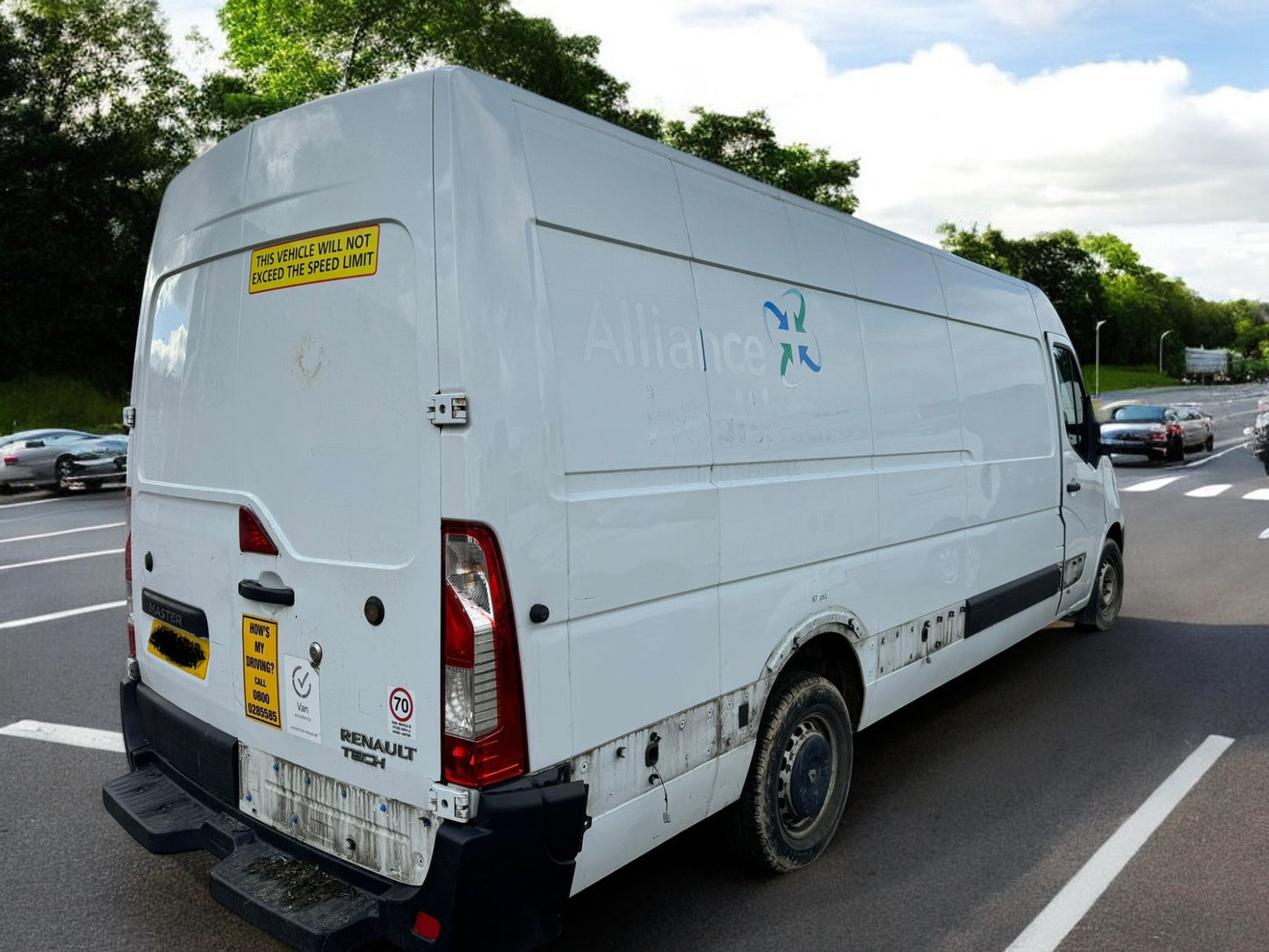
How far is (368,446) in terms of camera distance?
113 inches

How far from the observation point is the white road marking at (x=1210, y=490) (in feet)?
59.7

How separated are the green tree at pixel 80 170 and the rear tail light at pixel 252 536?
125ft

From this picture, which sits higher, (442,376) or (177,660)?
(442,376)

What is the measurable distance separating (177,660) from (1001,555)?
416 cm

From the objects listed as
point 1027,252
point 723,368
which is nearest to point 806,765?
point 723,368

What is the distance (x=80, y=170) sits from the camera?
37.8m

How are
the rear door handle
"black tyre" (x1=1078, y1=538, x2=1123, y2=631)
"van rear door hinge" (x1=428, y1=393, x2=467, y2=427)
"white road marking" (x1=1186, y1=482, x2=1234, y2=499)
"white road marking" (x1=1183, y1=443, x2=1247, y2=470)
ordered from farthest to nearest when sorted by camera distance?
"white road marking" (x1=1183, y1=443, x2=1247, y2=470) < "white road marking" (x1=1186, y1=482, x2=1234, y2=499) < "black tyre" (x1=1078, y1=538, x2=1123, y2=631) < the rear door handle < "van rear door hinge" (x1=428, y1=393, x2=467, y2=427)

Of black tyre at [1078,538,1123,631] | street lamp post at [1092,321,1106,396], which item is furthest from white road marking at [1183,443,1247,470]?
street lamp post at [1092,321,1106,396]

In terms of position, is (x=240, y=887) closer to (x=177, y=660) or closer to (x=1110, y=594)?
(x=177, y=660)

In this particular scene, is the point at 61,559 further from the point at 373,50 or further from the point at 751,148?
the point at 751,148

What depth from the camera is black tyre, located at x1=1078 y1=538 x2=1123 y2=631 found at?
762 centimetres

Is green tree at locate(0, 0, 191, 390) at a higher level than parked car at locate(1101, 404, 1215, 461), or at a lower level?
higher

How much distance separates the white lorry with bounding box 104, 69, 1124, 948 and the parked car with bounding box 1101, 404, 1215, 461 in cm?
2212

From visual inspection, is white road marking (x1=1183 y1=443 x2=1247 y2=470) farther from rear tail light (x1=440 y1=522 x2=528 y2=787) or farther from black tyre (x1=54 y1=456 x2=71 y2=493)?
rear tail light (x1=440 y1=522 x2=528 y2=787)
